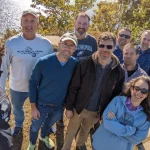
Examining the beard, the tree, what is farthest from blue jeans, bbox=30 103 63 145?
the tree

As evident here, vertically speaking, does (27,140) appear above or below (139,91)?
below

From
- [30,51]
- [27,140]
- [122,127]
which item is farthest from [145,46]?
[27,140]

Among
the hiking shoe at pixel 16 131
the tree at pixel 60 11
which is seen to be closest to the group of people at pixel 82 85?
the hiking shoe at pixel 16 131

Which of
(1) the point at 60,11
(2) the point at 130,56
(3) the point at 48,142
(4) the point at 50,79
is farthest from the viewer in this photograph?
(1) the point at 60,11

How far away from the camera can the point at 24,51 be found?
10.4 ft

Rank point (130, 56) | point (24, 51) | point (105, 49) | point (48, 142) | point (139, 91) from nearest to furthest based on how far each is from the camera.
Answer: point (139, 91), point (105, 49), point (24, 51), point (130, 56), point (48, 142)

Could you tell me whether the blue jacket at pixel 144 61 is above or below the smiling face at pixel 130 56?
below

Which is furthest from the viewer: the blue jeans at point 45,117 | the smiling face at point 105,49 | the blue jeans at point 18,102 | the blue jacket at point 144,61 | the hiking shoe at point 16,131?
the blue jacket at point 144,61

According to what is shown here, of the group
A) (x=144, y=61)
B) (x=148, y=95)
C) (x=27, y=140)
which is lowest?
(x=27, y=140)

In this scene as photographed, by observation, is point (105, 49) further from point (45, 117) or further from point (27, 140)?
point (27, 140)

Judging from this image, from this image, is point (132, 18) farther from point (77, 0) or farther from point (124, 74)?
point (124, 74)

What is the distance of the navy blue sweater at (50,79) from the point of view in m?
2.98

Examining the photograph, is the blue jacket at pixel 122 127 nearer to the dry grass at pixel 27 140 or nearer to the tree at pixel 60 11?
the dry grass at pixel 27 140

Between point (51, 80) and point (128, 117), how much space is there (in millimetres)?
1016
